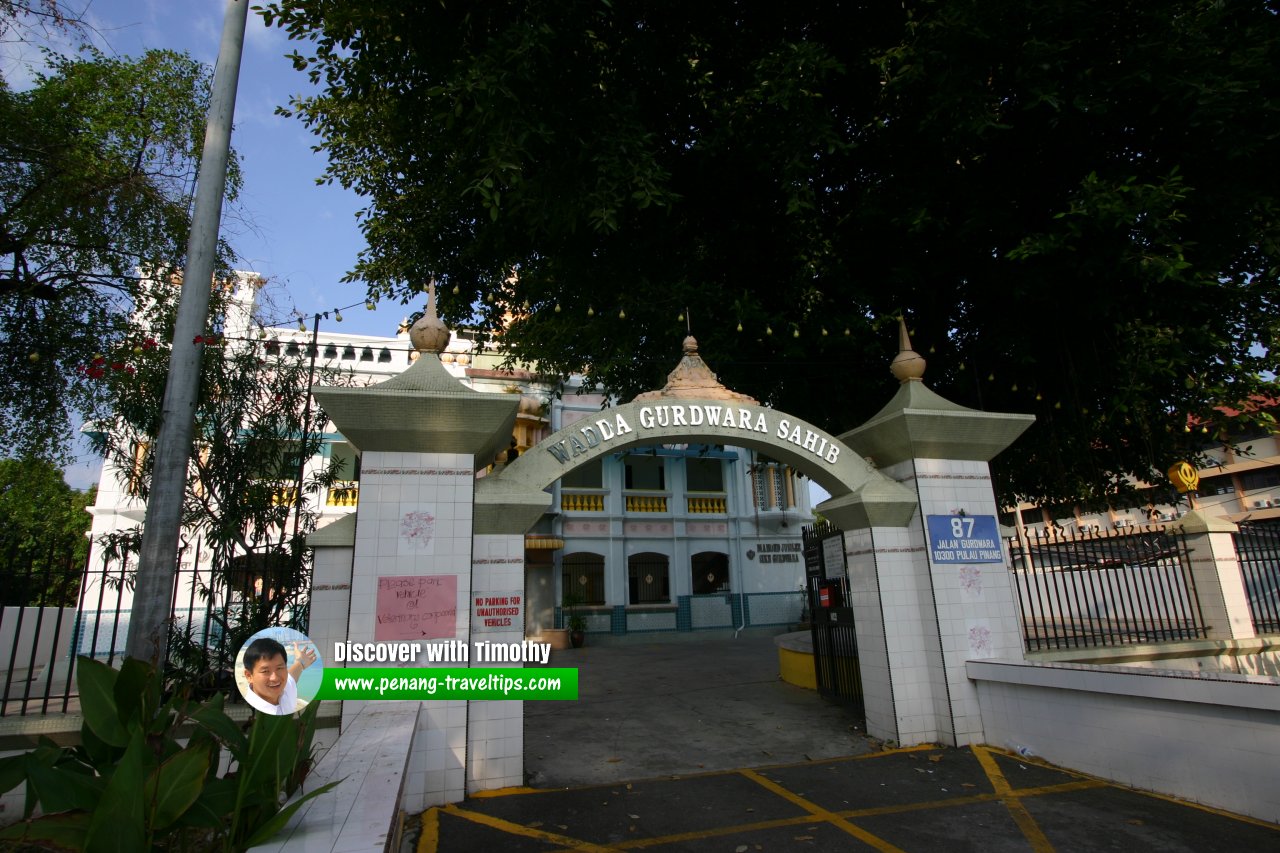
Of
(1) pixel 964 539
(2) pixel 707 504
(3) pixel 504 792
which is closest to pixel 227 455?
(3) pixel 504 792

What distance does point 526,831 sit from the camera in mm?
5117

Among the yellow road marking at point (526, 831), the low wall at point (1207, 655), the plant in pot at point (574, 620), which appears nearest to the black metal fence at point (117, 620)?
the yellow road marking at point (526, 831)

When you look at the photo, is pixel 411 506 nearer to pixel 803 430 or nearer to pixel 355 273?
pixel 803 430

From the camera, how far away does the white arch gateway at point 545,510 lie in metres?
6.06

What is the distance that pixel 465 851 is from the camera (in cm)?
477

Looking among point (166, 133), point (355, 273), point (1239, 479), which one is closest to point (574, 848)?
point (166, 133)

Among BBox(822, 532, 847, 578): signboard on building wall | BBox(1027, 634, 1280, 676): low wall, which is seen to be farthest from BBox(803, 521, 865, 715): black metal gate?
BBox(1027, 634, 1280, 676): low wall

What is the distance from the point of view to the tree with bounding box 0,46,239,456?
823 centimetres

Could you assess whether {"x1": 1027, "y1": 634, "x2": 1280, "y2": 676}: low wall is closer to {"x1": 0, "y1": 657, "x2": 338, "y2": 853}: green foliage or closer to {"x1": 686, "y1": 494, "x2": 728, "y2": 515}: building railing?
{"x1": 0, "y1": 657, "x2": 338, "y2": 853}: green foliage

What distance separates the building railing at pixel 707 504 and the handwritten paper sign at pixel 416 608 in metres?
19.0

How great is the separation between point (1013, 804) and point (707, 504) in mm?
19698

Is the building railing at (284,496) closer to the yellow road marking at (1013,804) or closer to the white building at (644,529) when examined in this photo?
the yellow road marking at (1013,804)

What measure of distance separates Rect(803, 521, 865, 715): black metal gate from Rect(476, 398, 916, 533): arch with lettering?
0.96 metres

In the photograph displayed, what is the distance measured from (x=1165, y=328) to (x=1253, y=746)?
6.06 m
